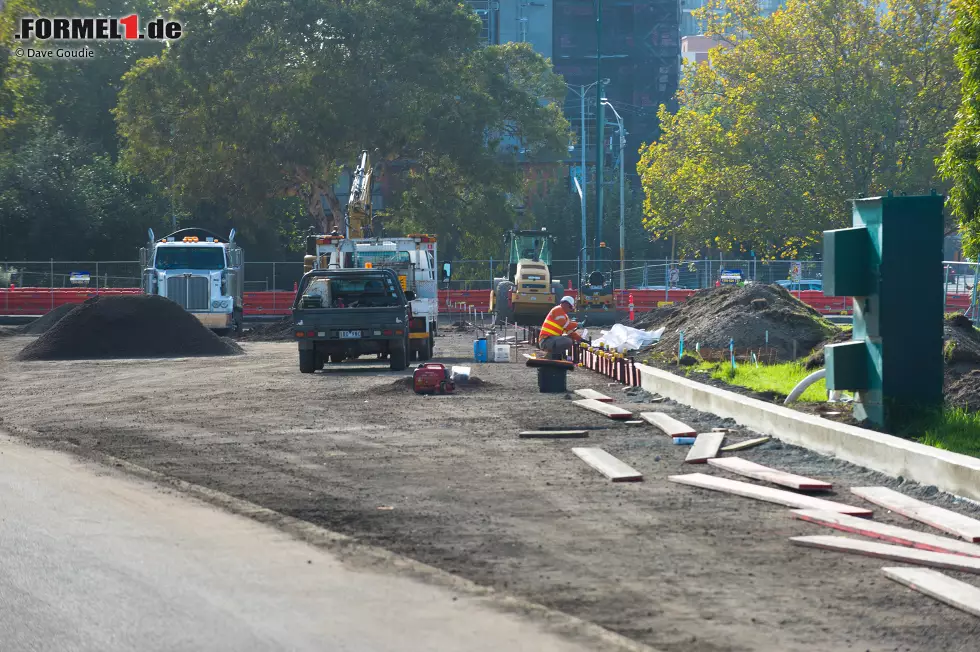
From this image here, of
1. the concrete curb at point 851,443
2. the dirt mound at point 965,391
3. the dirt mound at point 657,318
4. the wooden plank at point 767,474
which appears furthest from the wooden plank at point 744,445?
the dirt mound at point 657,318

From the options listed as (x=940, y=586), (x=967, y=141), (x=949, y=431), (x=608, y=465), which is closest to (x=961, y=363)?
(x=949, y=431)

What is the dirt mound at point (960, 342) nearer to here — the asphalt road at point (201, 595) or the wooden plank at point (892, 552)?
the wooden plank at point (892, 552)

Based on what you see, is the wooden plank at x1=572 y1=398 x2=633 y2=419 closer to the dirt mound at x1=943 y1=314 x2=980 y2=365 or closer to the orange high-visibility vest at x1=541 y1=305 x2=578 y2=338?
the orange high-visibility vest at x1=541 y1=305 x2=578 y2=338

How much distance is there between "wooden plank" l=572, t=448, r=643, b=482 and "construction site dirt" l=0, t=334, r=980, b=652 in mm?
133

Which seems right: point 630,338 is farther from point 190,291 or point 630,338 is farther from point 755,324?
point 190,291

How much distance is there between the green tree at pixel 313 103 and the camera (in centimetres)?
5738

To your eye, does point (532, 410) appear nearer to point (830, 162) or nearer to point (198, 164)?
point (830, 162)

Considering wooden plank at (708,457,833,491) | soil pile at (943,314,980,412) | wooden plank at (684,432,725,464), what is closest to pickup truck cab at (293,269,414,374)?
soil pile at (943,314,980,412)

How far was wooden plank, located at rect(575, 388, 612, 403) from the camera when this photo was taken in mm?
18719

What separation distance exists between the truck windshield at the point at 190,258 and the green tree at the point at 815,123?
936 inches

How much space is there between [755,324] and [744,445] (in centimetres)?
1165

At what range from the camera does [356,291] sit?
27.4 meters

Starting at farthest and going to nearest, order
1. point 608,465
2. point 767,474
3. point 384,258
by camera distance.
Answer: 1. point 384,258
2. point 608,465
3. point 767,474
